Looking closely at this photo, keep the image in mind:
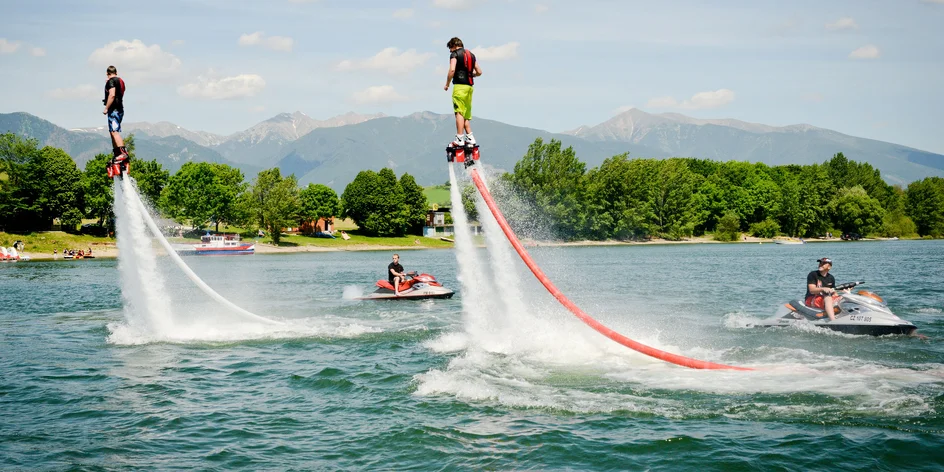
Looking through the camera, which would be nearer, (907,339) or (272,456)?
(272,456)

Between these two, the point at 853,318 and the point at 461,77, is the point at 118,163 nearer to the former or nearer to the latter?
the point at 461,77

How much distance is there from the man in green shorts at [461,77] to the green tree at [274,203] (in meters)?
101

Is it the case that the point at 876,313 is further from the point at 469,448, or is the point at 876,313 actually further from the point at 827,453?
the point at 469,448

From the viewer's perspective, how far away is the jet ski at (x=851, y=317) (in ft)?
76.8

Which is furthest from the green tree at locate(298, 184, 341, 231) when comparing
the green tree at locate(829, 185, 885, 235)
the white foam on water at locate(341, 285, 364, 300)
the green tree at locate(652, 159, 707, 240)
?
the green tree at locate(829, 185, 885, 235)

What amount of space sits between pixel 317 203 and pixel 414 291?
3910 inches

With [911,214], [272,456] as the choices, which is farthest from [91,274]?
[911,214]

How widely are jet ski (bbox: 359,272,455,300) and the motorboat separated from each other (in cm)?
7061

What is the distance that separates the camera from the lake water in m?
12.8

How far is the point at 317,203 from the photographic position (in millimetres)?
134000

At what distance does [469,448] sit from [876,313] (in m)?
16.8

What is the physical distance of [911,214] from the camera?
159 m

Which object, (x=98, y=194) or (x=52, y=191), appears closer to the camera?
(x=52, y=191)

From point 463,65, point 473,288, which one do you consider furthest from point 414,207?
point 463,65
